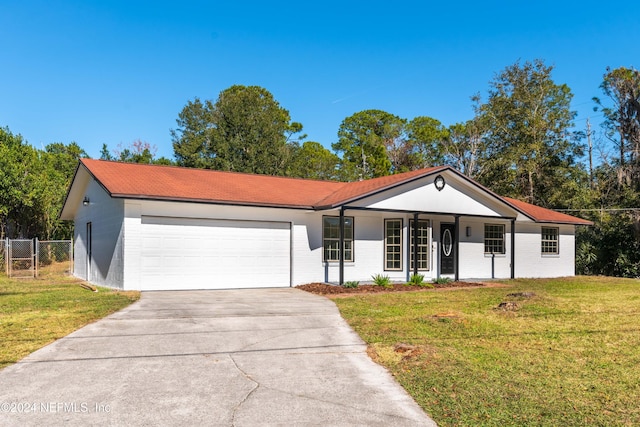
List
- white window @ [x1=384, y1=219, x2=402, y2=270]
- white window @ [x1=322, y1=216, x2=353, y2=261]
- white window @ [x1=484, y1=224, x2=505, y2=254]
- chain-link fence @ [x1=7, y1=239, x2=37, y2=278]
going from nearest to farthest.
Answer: white window @ [x1=322, y1=216, x2=353, y2=261]
white window @ [x1=384, y1=219, x2=402, y2=270]
chain-link fence @ [x1=7, y1=239, x2=37, y2=278]
white window @ [x1=484, y1=224, x2=505, y2=254]

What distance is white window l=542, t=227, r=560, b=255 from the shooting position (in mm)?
20359

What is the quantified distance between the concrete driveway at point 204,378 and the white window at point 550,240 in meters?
15.0

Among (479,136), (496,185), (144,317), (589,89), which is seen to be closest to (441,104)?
(479,136)

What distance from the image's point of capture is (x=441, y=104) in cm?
3522

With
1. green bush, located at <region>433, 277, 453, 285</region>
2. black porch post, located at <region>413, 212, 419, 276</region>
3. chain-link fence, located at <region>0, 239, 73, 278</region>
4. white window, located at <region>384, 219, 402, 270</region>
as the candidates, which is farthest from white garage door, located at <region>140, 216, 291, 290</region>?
chain-link fence, located at <region>0, 239, 73, 278</region>

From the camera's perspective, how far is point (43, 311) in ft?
30.7

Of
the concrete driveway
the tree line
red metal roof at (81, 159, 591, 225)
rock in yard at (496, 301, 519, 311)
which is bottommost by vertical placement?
rock in yard at (496, 301, 519, 311)

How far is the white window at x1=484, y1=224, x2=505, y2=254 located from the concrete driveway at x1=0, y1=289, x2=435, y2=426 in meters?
12.2

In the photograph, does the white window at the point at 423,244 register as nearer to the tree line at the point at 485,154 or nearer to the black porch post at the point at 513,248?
the black porch post at the point at 513,248

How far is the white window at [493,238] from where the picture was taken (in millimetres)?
19031

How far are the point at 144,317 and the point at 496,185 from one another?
28242mm

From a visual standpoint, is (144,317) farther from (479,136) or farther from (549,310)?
(479,136)

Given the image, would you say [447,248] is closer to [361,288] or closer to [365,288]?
[365,288]

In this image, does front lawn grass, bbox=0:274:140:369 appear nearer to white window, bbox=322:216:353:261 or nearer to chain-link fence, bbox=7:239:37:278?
chain-link fence, bbox=7:239:37:278
